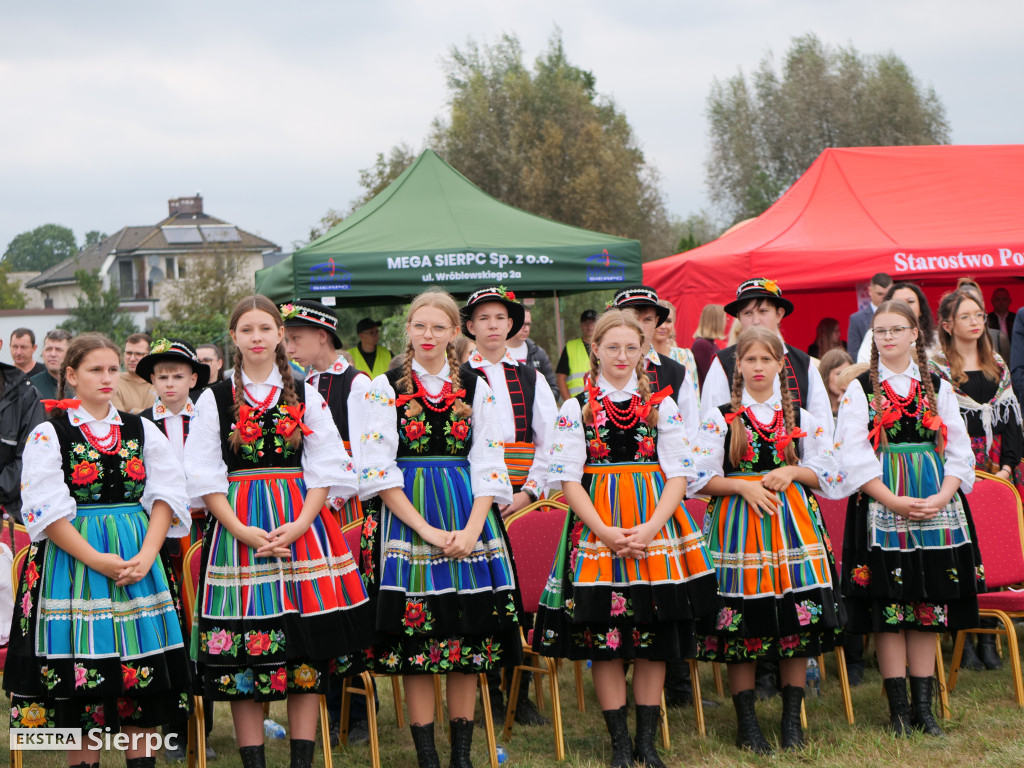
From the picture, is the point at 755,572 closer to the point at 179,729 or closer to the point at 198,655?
the point at 198,655

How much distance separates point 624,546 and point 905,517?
1.28m

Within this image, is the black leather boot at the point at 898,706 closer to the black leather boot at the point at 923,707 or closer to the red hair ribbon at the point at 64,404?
the black leather boot at the point at 923,707

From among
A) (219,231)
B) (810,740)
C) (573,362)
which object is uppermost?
(219,231)

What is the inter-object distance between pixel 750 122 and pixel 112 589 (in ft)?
114

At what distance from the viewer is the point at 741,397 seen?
4289 mm

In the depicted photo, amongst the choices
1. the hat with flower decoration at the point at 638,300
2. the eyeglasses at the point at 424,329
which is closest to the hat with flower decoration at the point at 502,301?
the hat with flower decoration at the point at 638,300

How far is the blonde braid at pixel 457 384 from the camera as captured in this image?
384 centimetres

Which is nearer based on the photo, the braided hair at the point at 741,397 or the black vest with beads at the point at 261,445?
the black vest with beads at the point at 261,445

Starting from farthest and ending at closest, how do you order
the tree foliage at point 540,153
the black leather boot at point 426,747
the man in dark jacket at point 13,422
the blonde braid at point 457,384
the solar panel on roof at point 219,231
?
1. the solar panel on roof at point 219,231
2. the tree foliage at point 540,153
3. the man in dark jacket at point 13,422
4. the blonde braid at point 457,384
5. the black leather boot at point 426,747

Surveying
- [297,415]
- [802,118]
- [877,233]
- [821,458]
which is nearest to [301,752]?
[297,415]

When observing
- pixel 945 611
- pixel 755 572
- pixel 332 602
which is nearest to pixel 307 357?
pixel 332 602

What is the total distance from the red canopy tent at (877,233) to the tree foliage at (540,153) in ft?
55.7

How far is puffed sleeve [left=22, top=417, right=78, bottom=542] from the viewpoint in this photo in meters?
3.41

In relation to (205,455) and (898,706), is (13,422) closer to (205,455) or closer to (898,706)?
(205,455)
